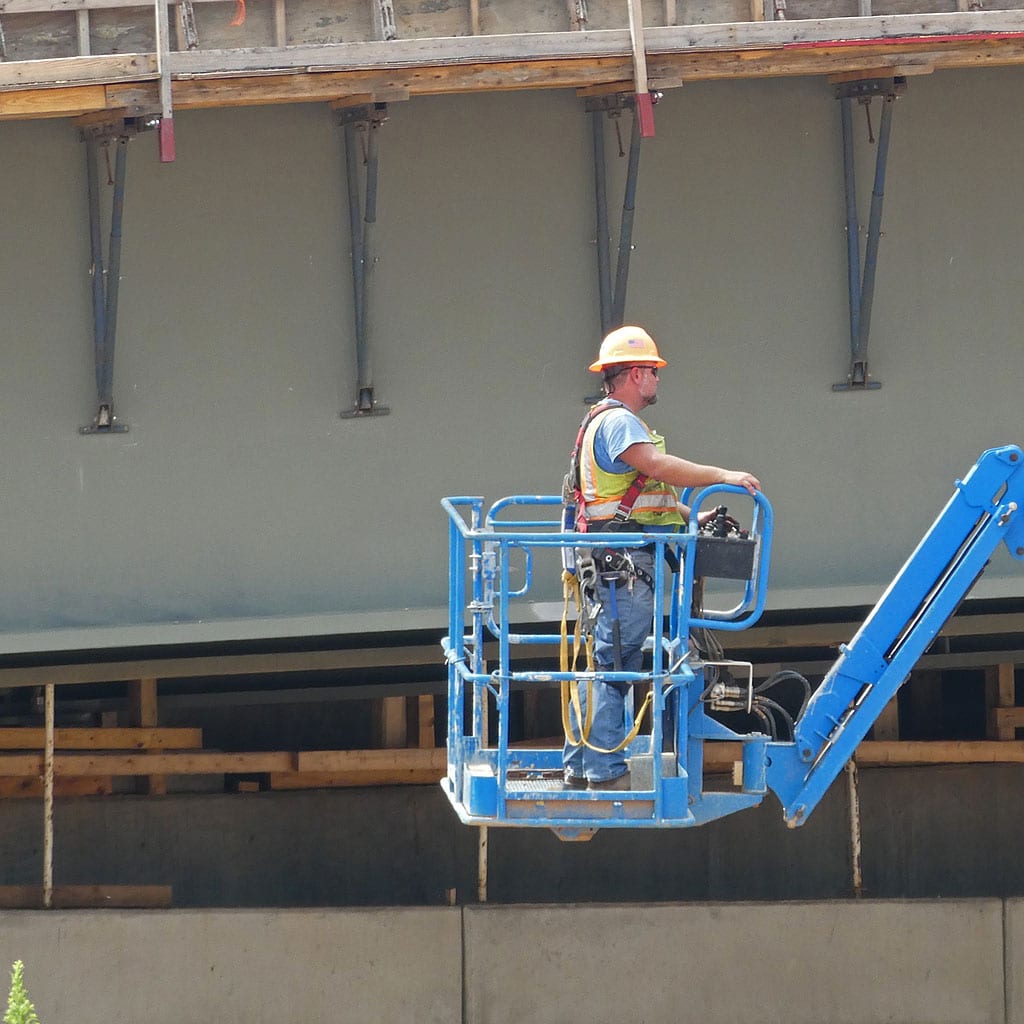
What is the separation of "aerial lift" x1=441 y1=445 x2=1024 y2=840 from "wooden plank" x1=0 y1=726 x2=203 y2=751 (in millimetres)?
4776

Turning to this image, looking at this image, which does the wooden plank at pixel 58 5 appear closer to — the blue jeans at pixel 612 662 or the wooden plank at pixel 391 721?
the blue jeans at pixel 612 662

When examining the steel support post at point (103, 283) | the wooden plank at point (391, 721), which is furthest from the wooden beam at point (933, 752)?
the steel support post at point (103, 283)

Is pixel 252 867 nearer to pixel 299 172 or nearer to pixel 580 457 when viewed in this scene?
pixel 299 172

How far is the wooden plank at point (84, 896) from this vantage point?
1134 centimetres

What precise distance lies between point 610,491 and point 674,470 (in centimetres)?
38

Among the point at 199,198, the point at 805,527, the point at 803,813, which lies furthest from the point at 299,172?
the point at 803,813

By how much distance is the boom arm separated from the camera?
23.8 ft

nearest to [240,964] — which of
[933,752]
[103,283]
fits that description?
[103,283]

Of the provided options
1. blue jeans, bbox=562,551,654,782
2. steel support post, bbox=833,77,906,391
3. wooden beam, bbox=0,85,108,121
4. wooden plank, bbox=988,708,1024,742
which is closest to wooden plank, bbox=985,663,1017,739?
wooden plank, bbox=988,708,1024,742

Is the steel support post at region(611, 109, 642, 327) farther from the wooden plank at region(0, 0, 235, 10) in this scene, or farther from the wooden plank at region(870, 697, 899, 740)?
the wooden plank at region(870, 697, 899, 740)

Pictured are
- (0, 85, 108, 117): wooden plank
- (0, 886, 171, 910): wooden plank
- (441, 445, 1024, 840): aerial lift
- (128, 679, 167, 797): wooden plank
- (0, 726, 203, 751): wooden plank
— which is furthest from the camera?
(128, 679, 167, 797): wooden plank

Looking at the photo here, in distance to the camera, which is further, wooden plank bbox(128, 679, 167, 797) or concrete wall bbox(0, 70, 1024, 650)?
wooden plank bbox(128, 679, 167, 797)

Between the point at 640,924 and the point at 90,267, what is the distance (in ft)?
17.6

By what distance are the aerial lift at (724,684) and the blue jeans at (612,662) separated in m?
0.07
